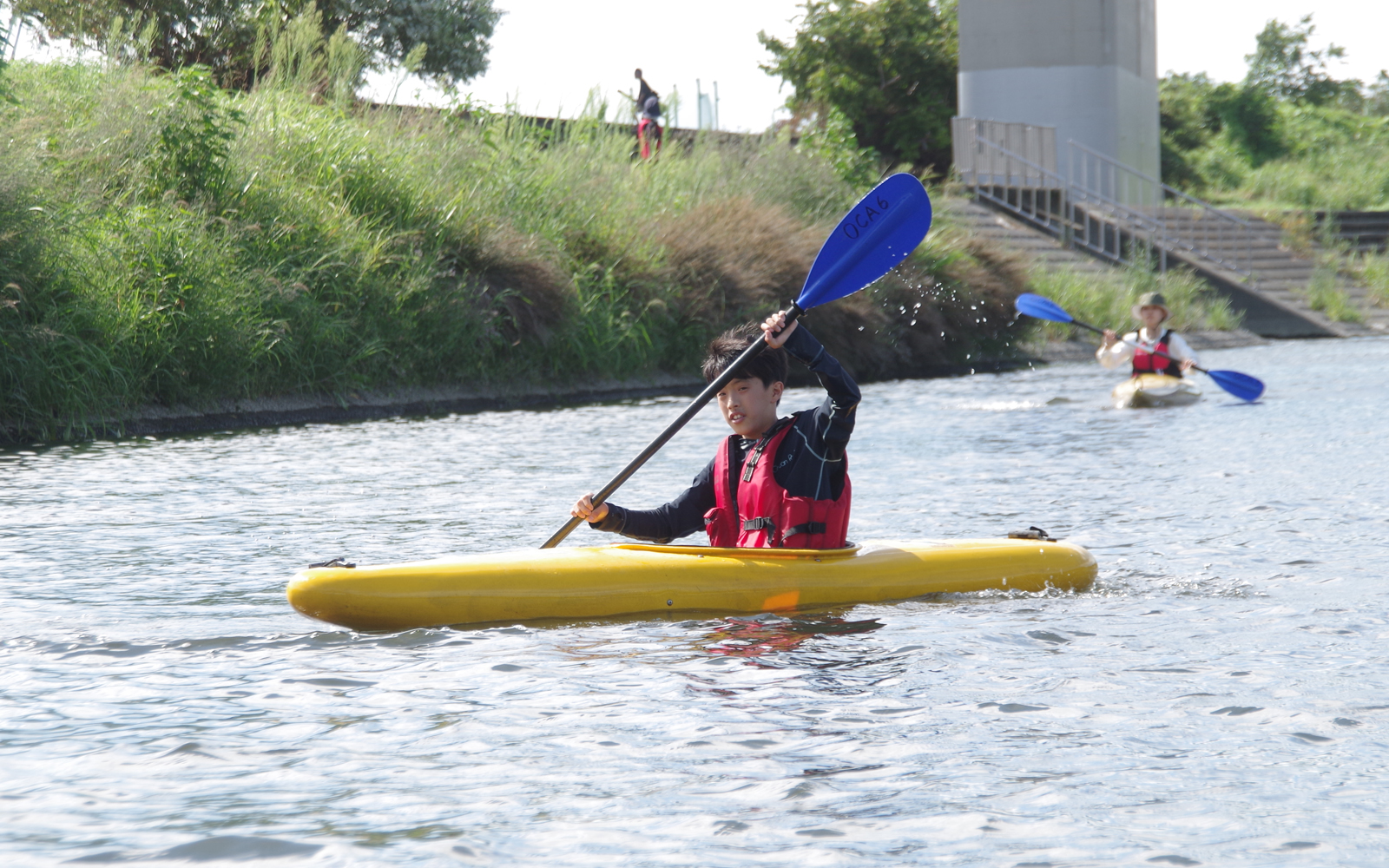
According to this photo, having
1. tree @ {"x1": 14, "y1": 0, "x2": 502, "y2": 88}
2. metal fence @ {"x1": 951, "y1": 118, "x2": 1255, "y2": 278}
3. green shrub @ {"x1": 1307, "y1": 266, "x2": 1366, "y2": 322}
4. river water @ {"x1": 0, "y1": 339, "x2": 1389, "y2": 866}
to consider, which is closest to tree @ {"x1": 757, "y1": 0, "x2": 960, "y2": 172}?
metal fence @ {"x1": 951, "y1": 118, "x2": 1255, "y2": 278}

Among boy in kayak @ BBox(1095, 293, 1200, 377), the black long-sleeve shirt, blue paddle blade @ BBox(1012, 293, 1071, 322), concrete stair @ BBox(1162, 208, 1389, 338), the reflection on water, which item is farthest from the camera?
concrete stair @ BBox(1162, 208, 1389, 338)

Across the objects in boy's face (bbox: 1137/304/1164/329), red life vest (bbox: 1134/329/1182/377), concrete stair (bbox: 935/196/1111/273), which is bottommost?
red life vest (bbox: 1134/329/1182/377)

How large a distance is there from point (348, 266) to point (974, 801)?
853 centimetres

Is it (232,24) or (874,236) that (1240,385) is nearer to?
(874,236)


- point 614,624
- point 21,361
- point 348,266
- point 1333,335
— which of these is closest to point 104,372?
point 21,361

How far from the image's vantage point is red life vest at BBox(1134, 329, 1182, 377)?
11.0 m

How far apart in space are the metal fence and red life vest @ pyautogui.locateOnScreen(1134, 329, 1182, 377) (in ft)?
31.3

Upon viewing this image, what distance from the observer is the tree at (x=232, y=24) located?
515 inches

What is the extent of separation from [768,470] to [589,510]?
53 cm

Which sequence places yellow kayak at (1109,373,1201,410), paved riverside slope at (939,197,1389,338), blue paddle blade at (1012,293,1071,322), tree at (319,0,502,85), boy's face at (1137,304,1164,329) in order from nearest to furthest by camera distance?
yellow kayak at (1109,373,1201,410)
boy's face at (1137,304,1164,329)
blue paddle blade at (1012,293,1071,322)
tree at (319,0,502,85)
paved riverside slope at (939,197,1389,338)

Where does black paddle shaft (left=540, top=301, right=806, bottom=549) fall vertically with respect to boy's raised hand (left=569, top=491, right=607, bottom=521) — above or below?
above

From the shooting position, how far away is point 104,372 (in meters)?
8.59

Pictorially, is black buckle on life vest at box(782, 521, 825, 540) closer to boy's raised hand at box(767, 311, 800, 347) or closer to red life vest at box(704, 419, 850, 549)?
red life vest at box(704, 419, 850, 549)

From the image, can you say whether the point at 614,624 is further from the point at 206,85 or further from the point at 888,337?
the point at 888,337
